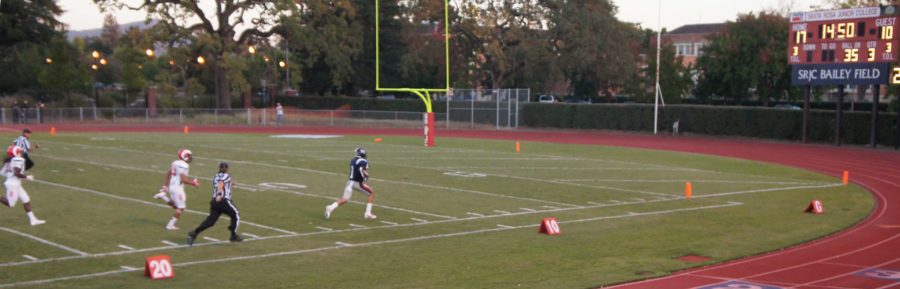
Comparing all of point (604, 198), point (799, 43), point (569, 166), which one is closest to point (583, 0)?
point (799, 43)

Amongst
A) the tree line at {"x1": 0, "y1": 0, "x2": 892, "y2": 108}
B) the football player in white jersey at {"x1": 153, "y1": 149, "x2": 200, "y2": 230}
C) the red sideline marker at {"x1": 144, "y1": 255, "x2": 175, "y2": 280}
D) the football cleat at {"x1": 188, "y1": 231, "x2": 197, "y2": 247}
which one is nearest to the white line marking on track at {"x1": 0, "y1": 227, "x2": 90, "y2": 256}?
the football cleat at {"x1": 188, "y1": 231, "x2": 197, "y2": 247}

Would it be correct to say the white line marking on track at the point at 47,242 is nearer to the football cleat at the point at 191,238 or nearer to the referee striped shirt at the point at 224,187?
the football cleat at the point at 191,238

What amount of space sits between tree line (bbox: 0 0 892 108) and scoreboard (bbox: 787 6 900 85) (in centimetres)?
2943

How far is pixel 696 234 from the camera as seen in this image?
19.1m

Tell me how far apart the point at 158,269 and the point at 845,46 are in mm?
35987

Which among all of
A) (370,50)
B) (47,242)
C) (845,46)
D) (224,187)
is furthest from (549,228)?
(370,50)

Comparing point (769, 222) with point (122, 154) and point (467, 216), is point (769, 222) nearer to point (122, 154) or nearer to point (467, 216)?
point (467, 216)

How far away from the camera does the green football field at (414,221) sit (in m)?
14.5

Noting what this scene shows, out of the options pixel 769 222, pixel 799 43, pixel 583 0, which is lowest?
pixel 769 222

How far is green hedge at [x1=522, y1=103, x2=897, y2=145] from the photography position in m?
46.8

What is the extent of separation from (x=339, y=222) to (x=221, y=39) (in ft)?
162

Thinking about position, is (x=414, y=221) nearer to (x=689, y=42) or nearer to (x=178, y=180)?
(x=178, y=180)

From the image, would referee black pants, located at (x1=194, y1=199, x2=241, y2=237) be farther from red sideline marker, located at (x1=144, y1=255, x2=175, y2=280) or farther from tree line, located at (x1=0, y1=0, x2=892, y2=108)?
tree line, located at (x1=0, y1=0, x2=892, y2=108)

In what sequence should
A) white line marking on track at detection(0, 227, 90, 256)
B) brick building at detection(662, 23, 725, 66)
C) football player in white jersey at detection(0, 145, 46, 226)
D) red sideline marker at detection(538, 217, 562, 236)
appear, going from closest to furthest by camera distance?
white line marking on track at detection(0, 227, 90, 256), football player in white jersey at detection(0, 145, 46, 226), red sideline marker at detection(538, 217, 562, 236), brick building at detection(662, 23, 725, 66)
